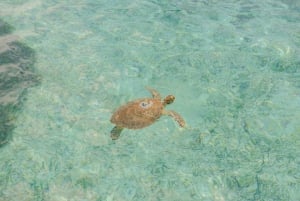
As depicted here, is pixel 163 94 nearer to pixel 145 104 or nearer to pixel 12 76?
pixel 145 104

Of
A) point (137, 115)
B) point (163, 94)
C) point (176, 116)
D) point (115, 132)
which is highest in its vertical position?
point (137, 115)

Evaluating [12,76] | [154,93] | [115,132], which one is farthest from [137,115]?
[12,76]

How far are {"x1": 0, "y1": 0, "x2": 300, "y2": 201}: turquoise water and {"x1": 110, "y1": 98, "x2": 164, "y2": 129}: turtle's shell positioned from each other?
45 centimetres

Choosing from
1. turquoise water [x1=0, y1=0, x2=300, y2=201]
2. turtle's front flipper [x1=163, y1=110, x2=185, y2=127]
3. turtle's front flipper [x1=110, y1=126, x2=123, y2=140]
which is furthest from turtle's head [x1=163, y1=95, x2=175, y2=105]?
turtle's front flipper [x1=110, y1=126, x2=123, y2=140]

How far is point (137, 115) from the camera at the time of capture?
20.6ft

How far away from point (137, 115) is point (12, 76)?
331cm

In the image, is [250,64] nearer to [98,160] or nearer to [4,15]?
[98,160]

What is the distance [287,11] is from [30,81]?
26.0 feet

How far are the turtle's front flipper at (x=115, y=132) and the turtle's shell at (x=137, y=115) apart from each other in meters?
0.21

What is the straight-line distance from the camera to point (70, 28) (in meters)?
9.98

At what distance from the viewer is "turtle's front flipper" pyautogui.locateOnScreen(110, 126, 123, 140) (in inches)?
257

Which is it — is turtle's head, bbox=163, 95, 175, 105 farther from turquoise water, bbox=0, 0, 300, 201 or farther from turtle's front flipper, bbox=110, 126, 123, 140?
turtle's front flipper, bbox=110, 126, 123, 140

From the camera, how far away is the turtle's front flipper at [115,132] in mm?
6516

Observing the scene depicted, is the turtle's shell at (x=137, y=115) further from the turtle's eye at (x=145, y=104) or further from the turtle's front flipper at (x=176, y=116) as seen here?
the turtle's front flipper at (x=176, y=116)
